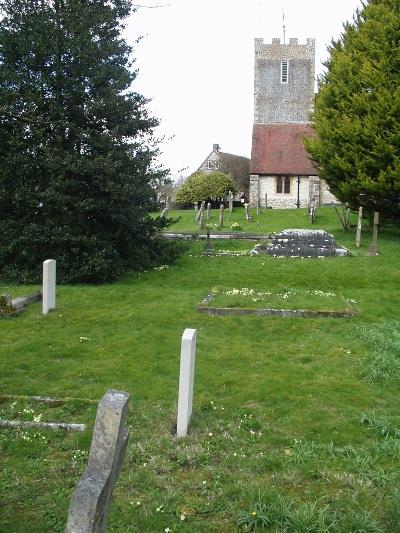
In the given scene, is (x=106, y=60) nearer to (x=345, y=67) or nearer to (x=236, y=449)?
(x=345, y=67)

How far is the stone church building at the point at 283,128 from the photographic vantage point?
44406 mm

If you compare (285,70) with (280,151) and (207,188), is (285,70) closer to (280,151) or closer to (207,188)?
(280,151)

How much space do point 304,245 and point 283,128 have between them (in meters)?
30.9

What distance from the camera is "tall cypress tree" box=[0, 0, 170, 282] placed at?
14.6m

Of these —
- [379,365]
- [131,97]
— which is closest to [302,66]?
[131,97]

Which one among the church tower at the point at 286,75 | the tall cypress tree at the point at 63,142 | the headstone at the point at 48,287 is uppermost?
the church tower at the point at 286,75

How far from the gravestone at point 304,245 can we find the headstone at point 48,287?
9.40 metres

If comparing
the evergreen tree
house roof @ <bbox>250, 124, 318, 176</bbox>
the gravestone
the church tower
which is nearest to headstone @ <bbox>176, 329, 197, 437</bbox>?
the gravestone

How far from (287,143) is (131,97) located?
3213cm

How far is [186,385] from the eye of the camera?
19.7ft

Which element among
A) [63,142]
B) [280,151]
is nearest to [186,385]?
[63,142]

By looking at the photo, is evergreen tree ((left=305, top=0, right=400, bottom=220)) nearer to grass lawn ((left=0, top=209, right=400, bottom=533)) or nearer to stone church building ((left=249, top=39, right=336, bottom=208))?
grass lawn ((left=0, top=209, right=400, bottom=533))

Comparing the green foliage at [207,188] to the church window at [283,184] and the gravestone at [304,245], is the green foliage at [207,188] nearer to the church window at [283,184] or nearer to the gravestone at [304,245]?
the church window at [283,184]

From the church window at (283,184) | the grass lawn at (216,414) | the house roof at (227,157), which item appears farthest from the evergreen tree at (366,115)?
the house roof at (227,157)
